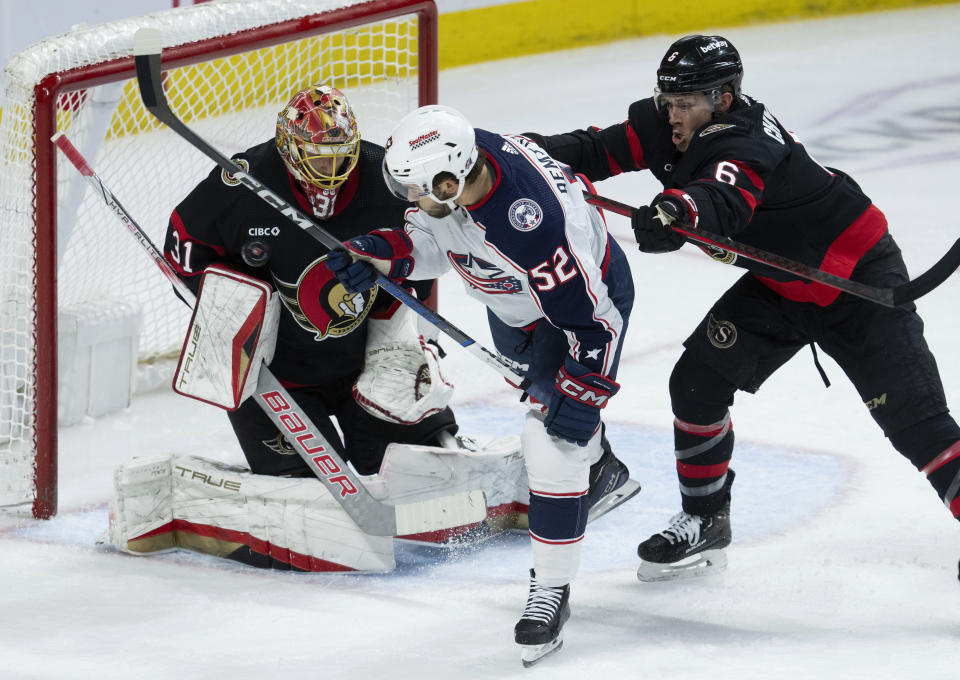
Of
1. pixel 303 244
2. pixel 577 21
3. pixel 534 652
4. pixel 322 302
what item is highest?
pixel 577 21

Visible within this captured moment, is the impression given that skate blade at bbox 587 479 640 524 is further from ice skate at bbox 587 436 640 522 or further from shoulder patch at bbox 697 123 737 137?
shoulder patch at bbox 697 123 737 137

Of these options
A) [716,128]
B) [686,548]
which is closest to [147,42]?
[716,128]

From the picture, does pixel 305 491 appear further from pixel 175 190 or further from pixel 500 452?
pixel 175 190

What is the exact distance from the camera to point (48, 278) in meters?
2.96

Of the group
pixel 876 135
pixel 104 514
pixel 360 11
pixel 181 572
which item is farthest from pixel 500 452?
pixel 876 135

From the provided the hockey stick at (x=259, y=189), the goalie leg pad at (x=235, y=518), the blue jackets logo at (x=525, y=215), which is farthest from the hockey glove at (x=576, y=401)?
the goalie leg pad at (x=235, y=518)

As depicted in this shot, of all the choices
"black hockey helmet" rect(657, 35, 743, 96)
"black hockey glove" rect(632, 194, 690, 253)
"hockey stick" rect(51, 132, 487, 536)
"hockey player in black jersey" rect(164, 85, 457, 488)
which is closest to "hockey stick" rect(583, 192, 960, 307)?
"black hockey glove" rect(632, 194, 690, 253)

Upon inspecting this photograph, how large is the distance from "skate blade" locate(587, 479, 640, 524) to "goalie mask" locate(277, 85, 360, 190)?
93 centimetres

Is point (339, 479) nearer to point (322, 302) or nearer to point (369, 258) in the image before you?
point (322, 302)

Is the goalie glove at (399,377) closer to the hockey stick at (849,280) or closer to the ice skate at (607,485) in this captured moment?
the ice skate at (607,485)

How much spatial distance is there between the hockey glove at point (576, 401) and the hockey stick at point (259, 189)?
0.16 m

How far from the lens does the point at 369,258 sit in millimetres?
2527

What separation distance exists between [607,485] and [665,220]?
3.06 feet

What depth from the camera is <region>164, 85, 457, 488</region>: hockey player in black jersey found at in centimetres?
272
